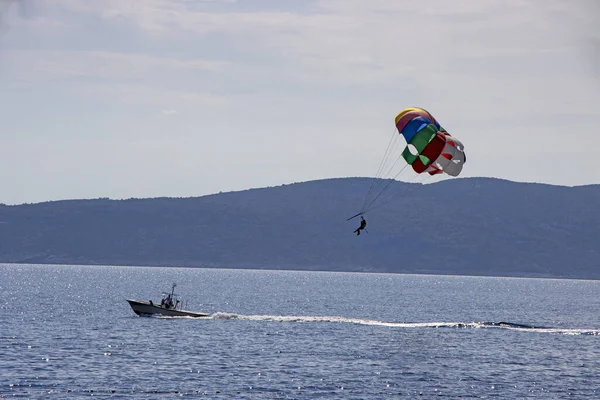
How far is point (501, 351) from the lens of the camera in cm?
8756

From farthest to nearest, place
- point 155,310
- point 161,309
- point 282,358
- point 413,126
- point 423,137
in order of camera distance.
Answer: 1. point 155,310
2. point 161,309
3. point 413,126
4. point 282,358
5. point 423,137

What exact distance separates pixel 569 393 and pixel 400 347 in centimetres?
2483

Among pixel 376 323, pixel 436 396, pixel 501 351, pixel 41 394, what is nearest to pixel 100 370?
pixel 41 394

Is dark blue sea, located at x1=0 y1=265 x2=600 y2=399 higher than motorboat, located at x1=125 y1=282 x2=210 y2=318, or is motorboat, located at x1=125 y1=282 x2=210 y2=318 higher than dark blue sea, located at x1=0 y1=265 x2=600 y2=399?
motorboat, located at x1=125 y1=282 x2=210 y2=318

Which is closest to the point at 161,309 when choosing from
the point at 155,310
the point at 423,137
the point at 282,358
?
the point at 155,310

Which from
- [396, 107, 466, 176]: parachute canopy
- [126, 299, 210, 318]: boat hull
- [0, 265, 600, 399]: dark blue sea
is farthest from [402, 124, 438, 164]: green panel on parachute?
[126, 299, 210, 318]: boat hull

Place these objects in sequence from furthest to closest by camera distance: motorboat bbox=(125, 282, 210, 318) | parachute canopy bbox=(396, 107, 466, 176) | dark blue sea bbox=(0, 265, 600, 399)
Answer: motorboat bbox=(125, 282, 210, 318), parachute canopy bbox=(396, 107, 466, 176), dark blue sea bbox=(0, 265, 600, 399)

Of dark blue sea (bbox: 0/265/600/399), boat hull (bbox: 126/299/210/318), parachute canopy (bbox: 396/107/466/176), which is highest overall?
parachute canopy (bbox: 396/107/466/176)

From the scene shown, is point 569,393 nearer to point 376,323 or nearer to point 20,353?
point 20,353

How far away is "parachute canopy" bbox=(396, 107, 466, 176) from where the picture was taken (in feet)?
254

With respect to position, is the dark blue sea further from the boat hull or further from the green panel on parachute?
the green panel on parachute

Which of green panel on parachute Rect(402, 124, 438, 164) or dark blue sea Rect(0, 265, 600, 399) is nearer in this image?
dark blue sea Rect(0, 265, 600, 399)

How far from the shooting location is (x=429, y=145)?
7825cm

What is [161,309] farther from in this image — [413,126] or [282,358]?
[413,126]
